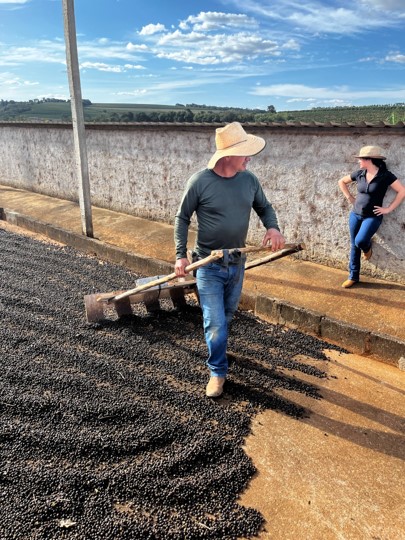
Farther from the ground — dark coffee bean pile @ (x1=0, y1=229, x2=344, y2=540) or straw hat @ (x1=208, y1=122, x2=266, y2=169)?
straw hat @ (x1=208, y1=122, x2=266, y2=169)

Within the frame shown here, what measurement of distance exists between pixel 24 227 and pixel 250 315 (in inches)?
290

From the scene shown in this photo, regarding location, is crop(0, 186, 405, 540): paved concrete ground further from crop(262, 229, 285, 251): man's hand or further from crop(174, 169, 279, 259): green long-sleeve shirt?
crop(174, 169, 279, 259): green long-sleeve shirt

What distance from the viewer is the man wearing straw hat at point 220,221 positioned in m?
3.60

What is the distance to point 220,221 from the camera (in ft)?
12.1

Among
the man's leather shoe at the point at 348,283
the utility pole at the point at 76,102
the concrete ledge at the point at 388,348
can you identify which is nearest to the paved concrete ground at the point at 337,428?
the concrete ledge at the point at 388,348

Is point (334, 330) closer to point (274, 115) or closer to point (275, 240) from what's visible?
point (275, 240)

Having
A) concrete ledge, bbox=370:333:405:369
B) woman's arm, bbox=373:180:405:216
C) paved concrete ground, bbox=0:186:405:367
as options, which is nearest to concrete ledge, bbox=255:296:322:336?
paved concrete ground, bbox=0:186:405:367

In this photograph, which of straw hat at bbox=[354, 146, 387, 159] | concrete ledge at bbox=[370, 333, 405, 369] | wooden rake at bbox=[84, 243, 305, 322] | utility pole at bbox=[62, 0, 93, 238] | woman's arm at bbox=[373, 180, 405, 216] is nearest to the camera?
concrete ledge at bbox=[370, 333, 405, 369]

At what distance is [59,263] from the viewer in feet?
25.3

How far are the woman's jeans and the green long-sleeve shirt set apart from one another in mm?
2604

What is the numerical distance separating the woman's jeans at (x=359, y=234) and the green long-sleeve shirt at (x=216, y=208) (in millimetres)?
2604

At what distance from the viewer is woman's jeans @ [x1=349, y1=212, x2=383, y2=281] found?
5.79m

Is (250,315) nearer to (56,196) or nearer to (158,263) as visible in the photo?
(158,263)

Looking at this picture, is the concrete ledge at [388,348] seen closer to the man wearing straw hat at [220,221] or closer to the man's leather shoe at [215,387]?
the man wearing straw hat at [220,221]
